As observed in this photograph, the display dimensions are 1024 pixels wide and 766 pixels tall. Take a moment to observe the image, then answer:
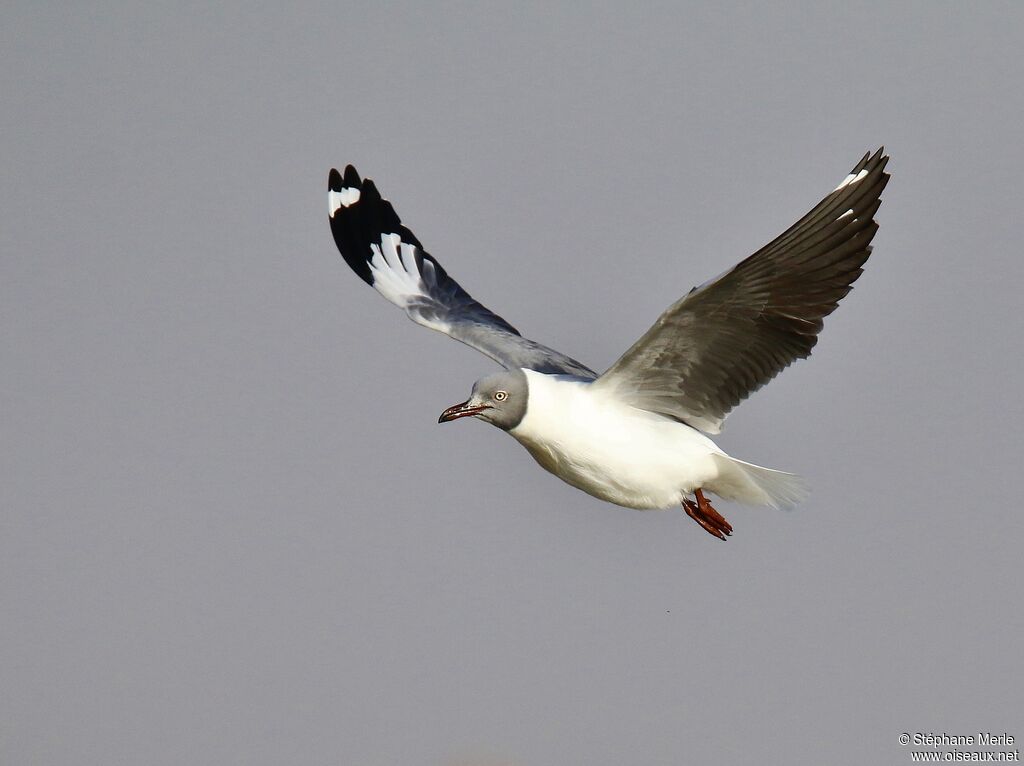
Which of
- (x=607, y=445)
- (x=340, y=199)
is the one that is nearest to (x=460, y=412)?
(x=607, y=445)

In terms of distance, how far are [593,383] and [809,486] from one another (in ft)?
3.80

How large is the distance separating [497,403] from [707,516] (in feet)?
4.09

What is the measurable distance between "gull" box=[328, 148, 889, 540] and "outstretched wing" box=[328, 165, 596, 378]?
1.28 m

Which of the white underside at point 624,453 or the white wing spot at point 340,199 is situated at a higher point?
the white wing spot at point 340,199

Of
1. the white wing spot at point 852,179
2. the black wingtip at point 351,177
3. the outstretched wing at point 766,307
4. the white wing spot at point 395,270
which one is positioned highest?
the black wingtip at point 351,177

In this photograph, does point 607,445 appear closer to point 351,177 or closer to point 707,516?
point 707,516

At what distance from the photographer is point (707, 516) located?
6.69m

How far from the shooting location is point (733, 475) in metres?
6.52

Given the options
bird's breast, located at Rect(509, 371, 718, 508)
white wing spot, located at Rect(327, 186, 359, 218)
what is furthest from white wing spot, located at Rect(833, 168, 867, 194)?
white wing spot, located at Rect(327, 186, 359, 218)

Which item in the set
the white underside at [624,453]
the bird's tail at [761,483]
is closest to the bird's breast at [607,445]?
the white underside at [624,453]

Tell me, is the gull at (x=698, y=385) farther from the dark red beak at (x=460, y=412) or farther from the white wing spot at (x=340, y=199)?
the white wing spot at (x=340, y=199)

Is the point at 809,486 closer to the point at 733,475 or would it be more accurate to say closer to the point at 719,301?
the point at 733,475

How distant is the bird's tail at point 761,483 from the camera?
255 inches

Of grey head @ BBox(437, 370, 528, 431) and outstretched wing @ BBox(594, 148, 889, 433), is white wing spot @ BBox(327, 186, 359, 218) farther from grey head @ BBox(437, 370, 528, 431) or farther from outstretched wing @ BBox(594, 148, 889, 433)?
outstretched wing @ BBox(594, 148, 889, 433)
